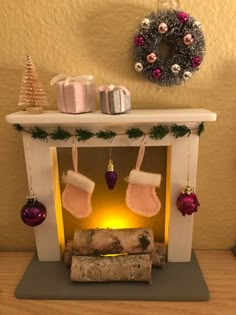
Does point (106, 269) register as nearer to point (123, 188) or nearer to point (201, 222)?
point (123, 188)

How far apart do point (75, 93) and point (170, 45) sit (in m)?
0.38

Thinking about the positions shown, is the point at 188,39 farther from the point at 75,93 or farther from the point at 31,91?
the point at 31,91

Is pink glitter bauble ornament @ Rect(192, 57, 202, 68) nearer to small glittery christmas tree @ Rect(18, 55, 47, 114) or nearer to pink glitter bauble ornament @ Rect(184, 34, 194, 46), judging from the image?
pink glitter bauble ornament @ Rect(184, 34, 194, 46)

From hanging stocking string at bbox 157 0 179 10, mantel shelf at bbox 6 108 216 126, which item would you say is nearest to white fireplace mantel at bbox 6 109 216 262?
mantel shelf at bbox 6 108 216 126

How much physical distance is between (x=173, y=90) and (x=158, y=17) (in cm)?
25

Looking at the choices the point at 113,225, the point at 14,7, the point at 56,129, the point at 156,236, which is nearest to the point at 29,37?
the point at 14,7

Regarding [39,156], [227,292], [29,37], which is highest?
[29,37]

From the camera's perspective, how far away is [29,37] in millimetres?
989

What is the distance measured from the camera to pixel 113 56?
39.2 inches

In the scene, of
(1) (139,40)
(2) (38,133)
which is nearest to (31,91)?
(2) (38,133)

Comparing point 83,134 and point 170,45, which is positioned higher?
point 170,45

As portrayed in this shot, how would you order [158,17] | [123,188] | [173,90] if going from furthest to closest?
1. [123,188]
2. [173,90]
3. [158,17]

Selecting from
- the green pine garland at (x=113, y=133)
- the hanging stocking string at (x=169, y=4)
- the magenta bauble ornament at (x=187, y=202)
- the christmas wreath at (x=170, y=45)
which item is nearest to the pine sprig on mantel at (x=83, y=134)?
the green pine garland at (x=113, y=133)

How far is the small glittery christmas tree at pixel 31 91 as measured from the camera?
906 mm
